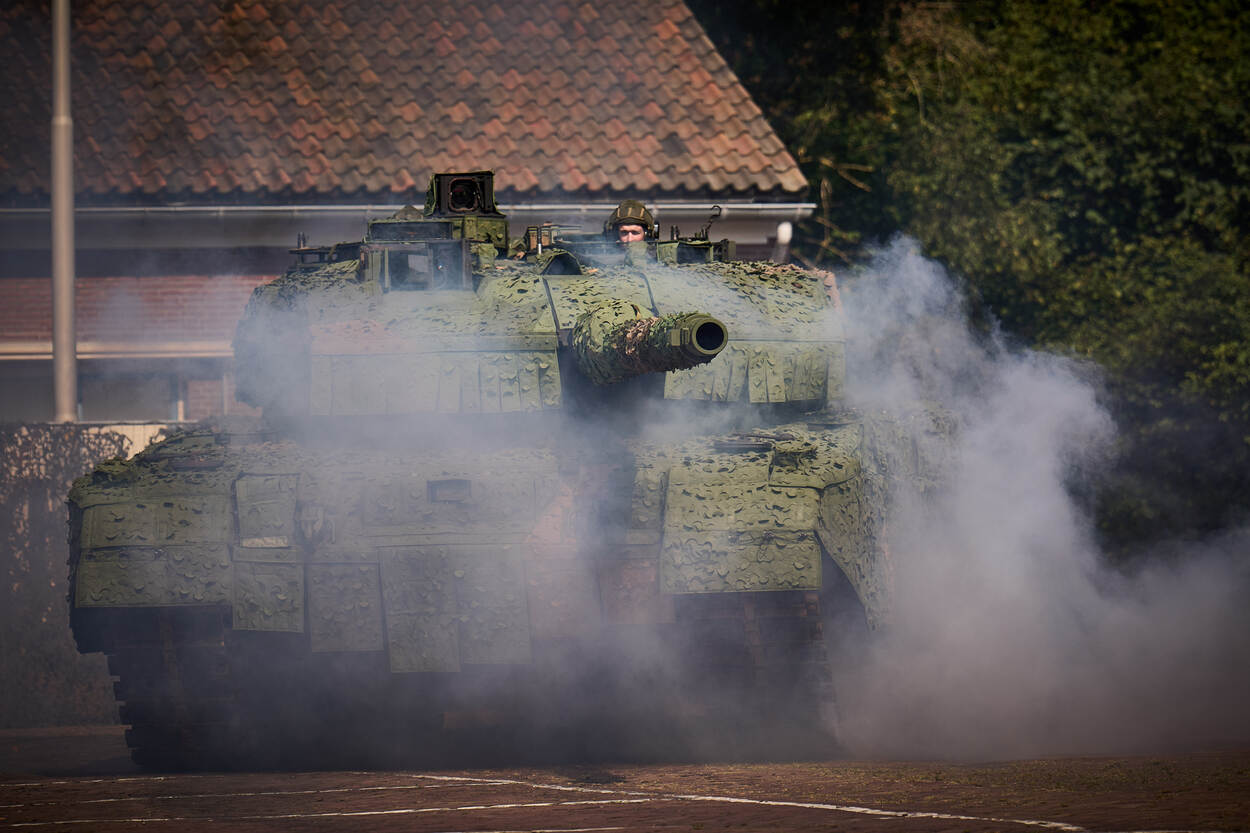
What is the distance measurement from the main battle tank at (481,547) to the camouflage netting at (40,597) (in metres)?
3.30

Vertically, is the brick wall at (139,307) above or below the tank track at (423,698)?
above

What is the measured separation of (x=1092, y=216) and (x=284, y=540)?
455 inches

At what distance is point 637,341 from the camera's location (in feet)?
25.9

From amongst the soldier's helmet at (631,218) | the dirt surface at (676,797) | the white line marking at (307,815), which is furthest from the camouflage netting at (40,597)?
the white line marking at (307,815)

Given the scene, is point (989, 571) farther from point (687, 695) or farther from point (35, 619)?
point (35, 619)

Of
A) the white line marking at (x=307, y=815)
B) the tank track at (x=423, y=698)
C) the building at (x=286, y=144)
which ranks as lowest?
the white line marking at (x=307, y=815)

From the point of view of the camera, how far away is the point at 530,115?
16.1 m

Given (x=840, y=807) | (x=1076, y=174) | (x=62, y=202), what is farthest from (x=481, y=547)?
(x=1076, y=174)

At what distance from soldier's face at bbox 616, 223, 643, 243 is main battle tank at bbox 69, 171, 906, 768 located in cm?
174

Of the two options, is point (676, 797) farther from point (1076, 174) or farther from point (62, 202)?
point (1076, 174)

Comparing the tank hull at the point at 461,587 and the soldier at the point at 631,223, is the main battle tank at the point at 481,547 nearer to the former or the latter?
the tank hull at the point at 461,587

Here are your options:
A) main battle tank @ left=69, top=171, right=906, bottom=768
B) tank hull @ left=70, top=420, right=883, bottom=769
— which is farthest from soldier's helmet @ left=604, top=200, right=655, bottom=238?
tank hull @ left=70, top=420, right=883, bottom=769

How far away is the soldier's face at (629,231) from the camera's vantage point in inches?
439

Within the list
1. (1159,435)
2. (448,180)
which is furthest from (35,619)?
(1159,435)
